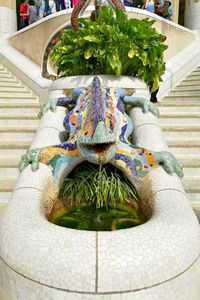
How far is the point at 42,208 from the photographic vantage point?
2285 mm

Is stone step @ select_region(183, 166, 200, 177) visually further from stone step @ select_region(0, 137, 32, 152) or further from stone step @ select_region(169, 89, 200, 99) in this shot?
stone step @ select_region(169, 89, 200, 99)

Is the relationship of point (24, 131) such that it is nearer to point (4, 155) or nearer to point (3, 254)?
point (4, 155)

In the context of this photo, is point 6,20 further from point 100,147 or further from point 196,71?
point 100,147

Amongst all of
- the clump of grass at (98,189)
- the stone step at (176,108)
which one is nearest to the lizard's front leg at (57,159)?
the clump of grass at (98,189)

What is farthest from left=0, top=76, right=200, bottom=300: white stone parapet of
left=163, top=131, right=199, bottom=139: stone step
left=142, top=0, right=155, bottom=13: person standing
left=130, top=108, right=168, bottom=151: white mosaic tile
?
left=142, top=0, right=155, bottom=13: person standing

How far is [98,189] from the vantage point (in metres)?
2.55

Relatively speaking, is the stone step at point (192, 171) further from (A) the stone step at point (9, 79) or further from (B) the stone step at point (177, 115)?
(A) the stone step at point (9, 79)

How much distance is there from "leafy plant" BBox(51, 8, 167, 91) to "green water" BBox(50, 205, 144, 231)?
1862 mm

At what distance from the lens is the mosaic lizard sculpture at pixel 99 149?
2180 mm

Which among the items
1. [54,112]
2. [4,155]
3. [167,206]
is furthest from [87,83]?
[167,206]

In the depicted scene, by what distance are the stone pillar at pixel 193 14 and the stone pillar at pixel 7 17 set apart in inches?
305

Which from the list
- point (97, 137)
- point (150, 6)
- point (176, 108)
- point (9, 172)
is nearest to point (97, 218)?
point (97, 137)

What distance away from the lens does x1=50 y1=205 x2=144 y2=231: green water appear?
2.33 meters

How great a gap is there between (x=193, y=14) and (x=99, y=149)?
1363 centimetres
